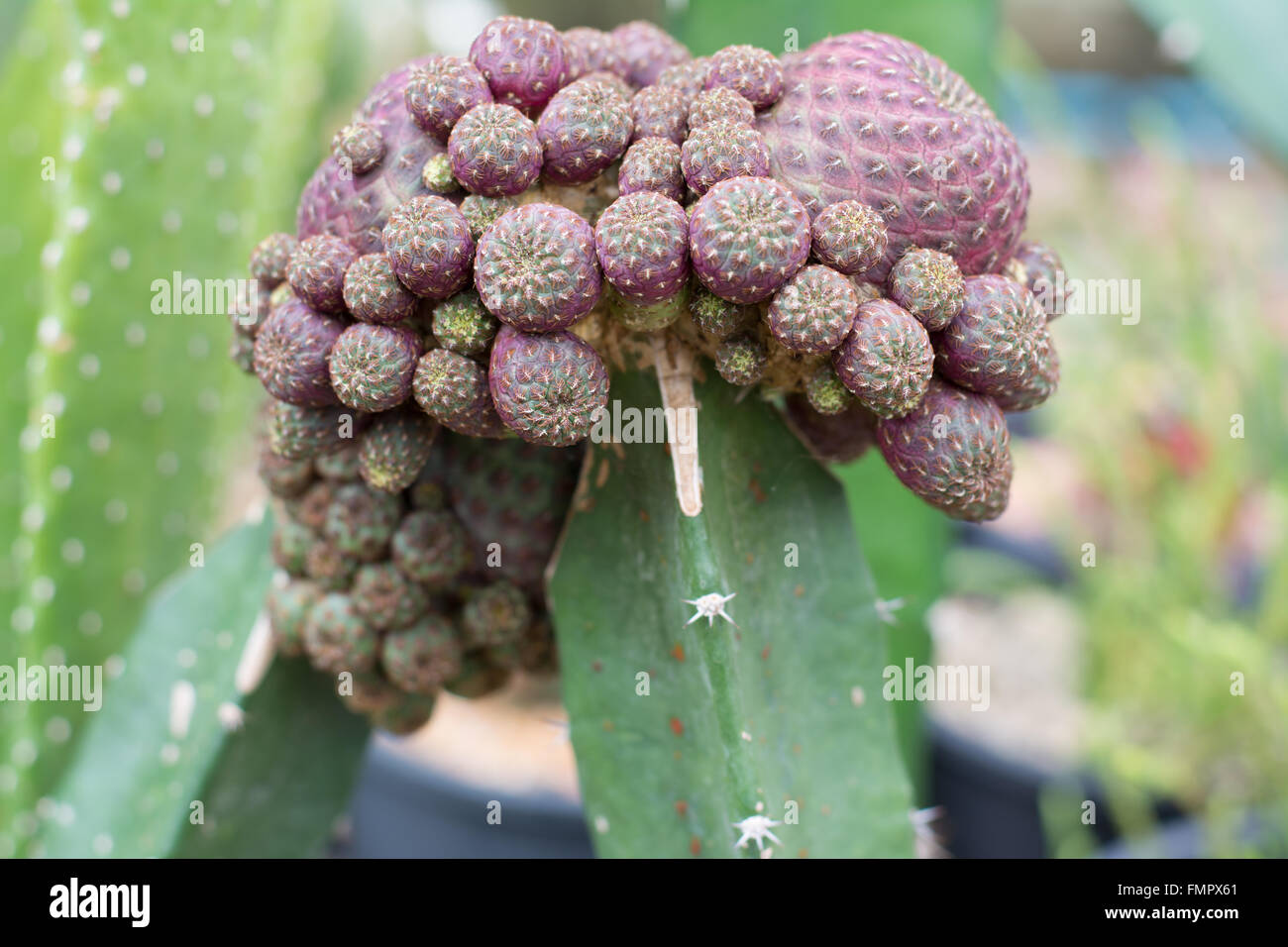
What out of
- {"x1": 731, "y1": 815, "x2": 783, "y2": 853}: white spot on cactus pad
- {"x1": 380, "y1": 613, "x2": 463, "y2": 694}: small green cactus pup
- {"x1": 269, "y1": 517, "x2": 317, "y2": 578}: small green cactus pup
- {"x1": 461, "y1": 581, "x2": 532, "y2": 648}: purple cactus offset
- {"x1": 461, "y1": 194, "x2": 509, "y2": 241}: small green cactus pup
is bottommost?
{"x1": 731, "y1": 815, "x2": 783, "y2": 853}: white spot on cactus pad

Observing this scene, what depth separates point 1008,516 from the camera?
299 cm

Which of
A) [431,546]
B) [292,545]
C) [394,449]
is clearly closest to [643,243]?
[394,449]

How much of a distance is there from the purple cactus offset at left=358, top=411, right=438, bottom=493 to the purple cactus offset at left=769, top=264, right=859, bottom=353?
241 millimetres

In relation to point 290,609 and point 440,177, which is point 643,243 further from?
point 290,609

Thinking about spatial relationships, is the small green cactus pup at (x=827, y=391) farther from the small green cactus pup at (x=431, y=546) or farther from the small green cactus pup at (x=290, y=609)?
the small green cactus pup at (x=290, y=609)

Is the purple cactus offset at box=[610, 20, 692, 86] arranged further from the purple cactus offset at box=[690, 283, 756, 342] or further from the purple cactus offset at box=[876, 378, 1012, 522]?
the purple cactus offset at box=[876, 378, 1012, 522]

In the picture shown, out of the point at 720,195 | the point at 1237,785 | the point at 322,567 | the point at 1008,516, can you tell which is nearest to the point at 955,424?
→ the point at 720,195

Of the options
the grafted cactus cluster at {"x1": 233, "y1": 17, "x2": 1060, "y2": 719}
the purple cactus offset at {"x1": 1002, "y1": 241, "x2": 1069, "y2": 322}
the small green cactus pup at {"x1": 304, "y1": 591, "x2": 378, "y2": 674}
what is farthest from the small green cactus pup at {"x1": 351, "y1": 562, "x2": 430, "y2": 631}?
the purple cactus offset at {"x1": 1002, "y1": 241, "x2": 1069, "y2": 322}

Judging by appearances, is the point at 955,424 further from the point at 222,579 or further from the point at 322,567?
the point at 222,579

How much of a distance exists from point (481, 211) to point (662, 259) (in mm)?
121

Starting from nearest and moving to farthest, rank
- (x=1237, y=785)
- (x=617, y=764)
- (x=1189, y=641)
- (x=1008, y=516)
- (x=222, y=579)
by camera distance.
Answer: (x=617, y=764) → (x=222, y=579) → (x=1189, y=641) → (x=1237, y=785) → (x=1008, y=516)

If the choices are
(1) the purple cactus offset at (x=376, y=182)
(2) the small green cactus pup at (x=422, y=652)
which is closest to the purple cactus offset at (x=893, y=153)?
(1) the purple cactus offset at (x=376, y=182)

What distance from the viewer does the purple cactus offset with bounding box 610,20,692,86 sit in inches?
28.2
